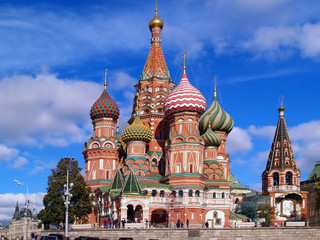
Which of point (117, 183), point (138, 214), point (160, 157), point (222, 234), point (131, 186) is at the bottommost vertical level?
point (222, 234)

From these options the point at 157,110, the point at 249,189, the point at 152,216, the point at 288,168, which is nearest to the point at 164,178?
the point at 152,216

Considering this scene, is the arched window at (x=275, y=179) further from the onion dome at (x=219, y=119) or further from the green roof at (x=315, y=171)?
the green roof at (x=315, y=171)

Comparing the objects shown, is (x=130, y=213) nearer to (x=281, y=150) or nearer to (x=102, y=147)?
(x=102, y=147)

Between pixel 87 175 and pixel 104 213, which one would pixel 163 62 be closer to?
pixel 87 175

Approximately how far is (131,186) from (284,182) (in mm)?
19421

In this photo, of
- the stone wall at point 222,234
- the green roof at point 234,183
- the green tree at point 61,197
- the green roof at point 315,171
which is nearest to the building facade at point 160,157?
the green tree at point 61,197

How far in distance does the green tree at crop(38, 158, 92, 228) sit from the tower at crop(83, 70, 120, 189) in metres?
11.2

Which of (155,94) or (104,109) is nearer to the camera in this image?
(104,109)

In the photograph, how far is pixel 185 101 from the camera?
54.4m

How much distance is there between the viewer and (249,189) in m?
73.8

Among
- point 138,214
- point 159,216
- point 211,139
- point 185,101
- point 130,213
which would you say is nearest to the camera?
point 138,214

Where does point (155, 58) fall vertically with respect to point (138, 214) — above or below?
above

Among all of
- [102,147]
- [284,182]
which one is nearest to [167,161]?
[102,147]

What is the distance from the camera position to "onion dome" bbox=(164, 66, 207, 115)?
2142 inches
